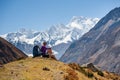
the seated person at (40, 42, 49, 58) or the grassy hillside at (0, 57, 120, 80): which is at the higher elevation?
the seated person at (40, 42, 49, 58)

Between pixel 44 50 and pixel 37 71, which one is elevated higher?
pixel 44 50

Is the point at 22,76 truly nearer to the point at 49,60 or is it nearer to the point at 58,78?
the point at 58,78

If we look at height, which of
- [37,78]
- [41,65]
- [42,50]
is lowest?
[37,78]

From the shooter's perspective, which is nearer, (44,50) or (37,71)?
(37,71)

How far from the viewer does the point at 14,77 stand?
27.1 m

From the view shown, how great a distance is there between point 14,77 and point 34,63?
20.3ft

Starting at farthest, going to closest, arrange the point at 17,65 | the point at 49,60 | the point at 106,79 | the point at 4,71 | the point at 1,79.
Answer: the point at 106,79, the point at 49,60, the point at 17,65, the point at 4,71, the point at 1,79

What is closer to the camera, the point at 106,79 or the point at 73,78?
the point at 73,78

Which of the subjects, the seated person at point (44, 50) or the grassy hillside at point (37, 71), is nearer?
the grassy hillside at point (37, 71)

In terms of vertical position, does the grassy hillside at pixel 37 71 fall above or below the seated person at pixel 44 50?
below

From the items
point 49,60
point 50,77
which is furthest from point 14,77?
point 49,60

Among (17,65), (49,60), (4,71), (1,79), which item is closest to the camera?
(1,79)

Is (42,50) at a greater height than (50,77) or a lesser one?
greater

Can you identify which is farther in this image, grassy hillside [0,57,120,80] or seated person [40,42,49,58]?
seated person [40,42,49,58]
